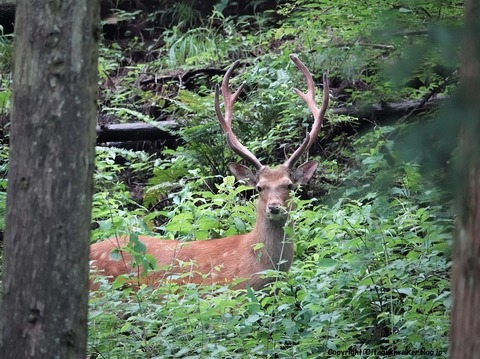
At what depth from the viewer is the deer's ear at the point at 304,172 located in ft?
28.5

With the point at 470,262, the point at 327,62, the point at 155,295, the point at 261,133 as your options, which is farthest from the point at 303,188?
the point at 470,262

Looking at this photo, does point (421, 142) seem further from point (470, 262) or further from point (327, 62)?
point (327, 62)

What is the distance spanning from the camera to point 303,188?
33.9ft

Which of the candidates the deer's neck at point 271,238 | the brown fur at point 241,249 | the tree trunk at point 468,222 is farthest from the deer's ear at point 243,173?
the tree trunk at point 468,222

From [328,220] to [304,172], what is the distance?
0.63 m

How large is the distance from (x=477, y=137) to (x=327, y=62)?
5.56 m

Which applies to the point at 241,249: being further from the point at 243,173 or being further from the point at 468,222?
the point at 468,222

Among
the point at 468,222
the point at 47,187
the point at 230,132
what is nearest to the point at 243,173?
the point at 230,132

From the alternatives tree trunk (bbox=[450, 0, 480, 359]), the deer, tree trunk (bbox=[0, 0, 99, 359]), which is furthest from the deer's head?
tree trunk (bbox=[450, 0, 480, 359])

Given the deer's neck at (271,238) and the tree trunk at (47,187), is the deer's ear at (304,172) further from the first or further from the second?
the tree trunk at (47,187)

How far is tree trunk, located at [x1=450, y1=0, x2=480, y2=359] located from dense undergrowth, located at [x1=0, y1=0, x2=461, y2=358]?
10cm

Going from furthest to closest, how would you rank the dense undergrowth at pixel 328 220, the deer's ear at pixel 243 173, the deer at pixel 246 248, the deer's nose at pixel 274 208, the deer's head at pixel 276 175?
the deer's ear at pixel 243 173 < the deer's head at pixel 276 175 < the deer's nose at pixel 274 208 < the deer at pixel 246 248 < the dense undergrowth at pixel 328 220

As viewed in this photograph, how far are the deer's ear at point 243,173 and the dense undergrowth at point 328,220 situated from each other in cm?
22

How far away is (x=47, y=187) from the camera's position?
3424mm
